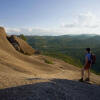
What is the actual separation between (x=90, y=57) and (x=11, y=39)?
2053 cm

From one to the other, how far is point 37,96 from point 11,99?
3.17 feet

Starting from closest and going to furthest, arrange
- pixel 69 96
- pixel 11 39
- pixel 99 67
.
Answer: pixel 69 96
pixel 11 39
pixel 99 67

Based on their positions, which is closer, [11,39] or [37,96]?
[37,96]

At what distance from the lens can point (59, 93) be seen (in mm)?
5906

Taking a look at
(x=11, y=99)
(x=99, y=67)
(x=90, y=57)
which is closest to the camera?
(x=11, y=99)

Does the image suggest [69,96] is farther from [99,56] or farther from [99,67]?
[99,56]

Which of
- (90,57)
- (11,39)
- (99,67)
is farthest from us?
(99,67)

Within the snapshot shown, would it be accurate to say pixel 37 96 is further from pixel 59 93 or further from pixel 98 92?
pixel 98 92

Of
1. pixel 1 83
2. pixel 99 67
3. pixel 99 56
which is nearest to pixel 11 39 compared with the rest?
pixel 1 83

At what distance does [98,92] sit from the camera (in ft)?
24.6

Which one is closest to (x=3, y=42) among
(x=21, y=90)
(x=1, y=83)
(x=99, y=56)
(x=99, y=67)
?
(x=1, y=83)

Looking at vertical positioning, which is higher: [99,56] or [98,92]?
[98,92]

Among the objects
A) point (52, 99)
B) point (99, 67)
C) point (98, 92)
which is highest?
point (52, 99)

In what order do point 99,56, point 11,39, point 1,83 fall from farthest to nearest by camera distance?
point 99,56
point 11,39
point 1,83
